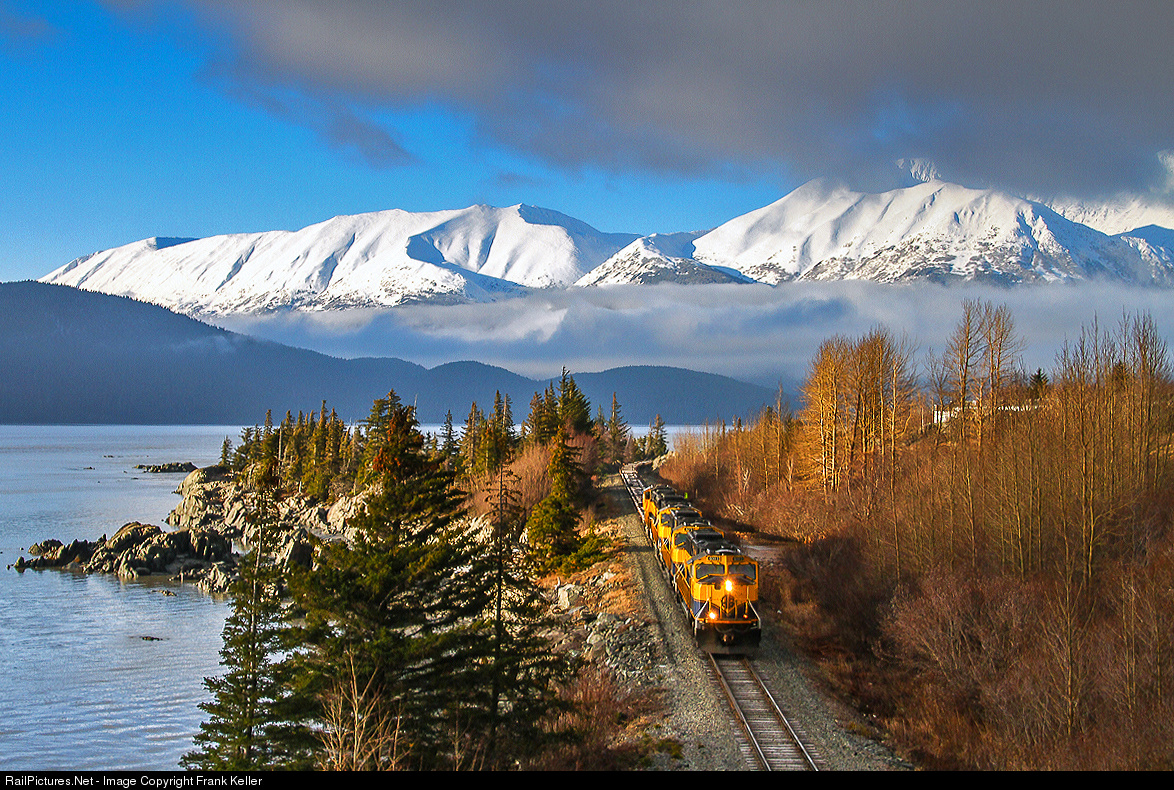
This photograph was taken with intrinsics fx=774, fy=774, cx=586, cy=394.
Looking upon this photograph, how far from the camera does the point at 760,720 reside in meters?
21.5

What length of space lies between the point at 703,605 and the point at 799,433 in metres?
47.7

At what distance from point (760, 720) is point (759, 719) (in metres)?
0.08

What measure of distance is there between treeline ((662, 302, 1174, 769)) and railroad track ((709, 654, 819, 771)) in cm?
322

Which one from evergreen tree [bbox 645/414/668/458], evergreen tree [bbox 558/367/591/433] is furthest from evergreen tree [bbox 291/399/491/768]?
evergreen tree [bbox 645/414/668/458]

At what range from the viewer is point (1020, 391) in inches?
1661

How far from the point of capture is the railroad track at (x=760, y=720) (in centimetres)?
1877

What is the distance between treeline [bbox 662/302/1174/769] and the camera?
2095 cm

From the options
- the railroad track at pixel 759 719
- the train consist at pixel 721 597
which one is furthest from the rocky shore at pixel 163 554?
the railroad track at pixel 759 719

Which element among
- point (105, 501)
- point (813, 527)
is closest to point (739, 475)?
point (813, 527)

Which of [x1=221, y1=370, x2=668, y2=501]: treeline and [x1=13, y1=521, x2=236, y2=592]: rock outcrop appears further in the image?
[x1=221, y1=370, x2=668, y2=501]: treeline

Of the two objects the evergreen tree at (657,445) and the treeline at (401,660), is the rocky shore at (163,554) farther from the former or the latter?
the evergreen tree at (657,445)

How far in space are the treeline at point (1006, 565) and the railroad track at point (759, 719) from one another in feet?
10.6

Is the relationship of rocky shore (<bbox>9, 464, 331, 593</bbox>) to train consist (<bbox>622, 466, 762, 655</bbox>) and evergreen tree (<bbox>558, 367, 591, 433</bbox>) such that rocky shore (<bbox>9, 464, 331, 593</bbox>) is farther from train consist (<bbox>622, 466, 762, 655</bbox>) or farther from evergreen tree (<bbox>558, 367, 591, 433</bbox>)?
train consist (<bbox>622, 466, 762, 655</bbox>)
